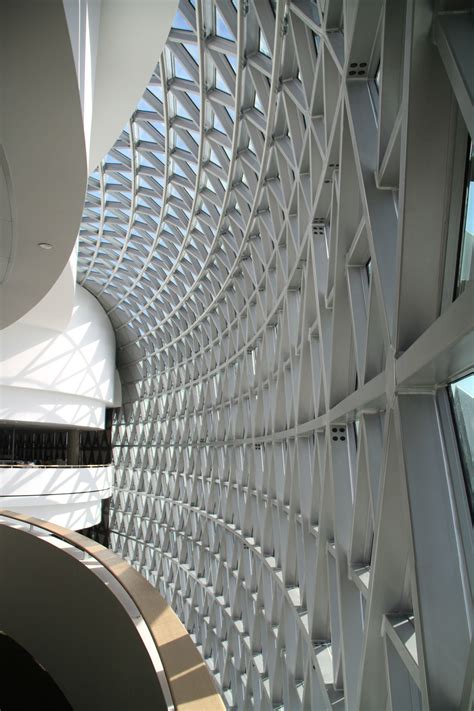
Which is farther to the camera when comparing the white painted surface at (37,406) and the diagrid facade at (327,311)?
the white painted surface at (37,406)

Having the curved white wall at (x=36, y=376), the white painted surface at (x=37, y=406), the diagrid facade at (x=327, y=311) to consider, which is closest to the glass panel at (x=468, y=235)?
the diagrid facade at (x=327, y=311)

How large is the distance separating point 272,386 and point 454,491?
1976 cm

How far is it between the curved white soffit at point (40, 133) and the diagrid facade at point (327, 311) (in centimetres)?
442

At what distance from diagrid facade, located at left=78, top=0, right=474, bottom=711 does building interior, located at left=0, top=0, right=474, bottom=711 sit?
1.9 inches

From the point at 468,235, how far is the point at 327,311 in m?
9.20

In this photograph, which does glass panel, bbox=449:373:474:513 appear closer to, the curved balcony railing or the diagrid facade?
the diagrid facade

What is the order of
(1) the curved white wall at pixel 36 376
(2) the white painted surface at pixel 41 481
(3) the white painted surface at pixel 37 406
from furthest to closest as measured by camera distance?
1. (3) the white painted surface at pixel 37 406
2. (1) the curved white wall at pixel 36 376
3. (2) the white painted surface at pixel 41 481

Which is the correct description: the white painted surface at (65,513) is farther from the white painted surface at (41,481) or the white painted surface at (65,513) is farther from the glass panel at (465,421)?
the glass panel at (465,421)

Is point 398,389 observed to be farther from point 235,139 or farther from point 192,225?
point 192,225

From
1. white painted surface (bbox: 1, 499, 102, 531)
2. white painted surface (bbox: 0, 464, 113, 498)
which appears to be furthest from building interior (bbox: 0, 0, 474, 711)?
white painted surface (bbox: 1, 499, 102, 531)

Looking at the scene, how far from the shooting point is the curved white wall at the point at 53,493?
4009cm

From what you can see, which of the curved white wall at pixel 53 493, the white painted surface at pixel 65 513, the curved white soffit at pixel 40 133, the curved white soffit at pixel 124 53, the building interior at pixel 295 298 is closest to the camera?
the building interior at pixel 295 298

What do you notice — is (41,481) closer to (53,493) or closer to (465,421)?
(53,493)

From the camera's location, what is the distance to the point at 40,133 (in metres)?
8.98
